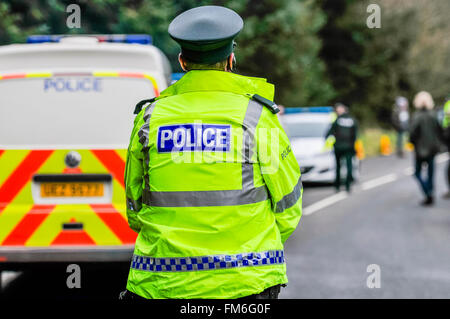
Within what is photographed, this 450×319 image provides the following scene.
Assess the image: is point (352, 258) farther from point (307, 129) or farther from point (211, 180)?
point (307, 129)

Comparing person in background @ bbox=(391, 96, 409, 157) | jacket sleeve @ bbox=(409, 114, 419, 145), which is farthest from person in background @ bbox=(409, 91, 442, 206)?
person in background @ bbox=(391, 96, 409, 157)

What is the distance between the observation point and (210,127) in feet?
8.39

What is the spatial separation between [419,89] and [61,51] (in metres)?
38.4

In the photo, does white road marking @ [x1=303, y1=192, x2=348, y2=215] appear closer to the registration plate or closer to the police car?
the police car

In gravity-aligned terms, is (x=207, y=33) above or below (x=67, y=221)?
above

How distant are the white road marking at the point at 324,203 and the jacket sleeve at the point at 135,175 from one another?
985cm

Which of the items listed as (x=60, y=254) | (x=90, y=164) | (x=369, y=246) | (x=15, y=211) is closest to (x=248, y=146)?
(x=90, y=164)

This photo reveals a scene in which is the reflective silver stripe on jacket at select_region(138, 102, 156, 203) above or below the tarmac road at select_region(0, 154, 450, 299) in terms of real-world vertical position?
above

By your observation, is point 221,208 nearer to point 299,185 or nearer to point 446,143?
point 299,185

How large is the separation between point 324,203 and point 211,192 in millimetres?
11628

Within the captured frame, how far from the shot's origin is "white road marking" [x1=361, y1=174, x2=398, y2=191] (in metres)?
17.3

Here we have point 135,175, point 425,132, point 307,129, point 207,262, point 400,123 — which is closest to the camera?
point 207,262

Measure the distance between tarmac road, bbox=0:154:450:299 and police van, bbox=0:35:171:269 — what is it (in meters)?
0.23

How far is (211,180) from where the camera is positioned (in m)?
2.53
